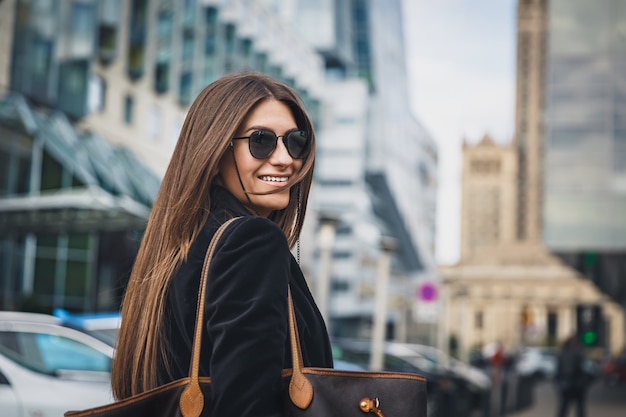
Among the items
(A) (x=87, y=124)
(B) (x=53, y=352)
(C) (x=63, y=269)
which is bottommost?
(B) (x=53, y=352)

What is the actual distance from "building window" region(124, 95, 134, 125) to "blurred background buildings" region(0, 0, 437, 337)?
0.04 meters

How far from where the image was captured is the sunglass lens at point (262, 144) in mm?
2303

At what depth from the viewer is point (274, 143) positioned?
233 centimetres

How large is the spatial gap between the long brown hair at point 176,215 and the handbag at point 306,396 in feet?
0.56

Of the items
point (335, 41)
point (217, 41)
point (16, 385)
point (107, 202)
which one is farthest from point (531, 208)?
point (16, 385)

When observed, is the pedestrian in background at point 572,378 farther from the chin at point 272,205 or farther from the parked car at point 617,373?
the parked car at point 617,373

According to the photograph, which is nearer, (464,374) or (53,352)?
(53,352)

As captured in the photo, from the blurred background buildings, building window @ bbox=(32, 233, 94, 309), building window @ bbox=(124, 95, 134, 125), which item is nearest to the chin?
the blurred background buildings

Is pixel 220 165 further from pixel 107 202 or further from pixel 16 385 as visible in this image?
pixel 107 202

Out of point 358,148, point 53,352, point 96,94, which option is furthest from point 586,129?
point 358,148

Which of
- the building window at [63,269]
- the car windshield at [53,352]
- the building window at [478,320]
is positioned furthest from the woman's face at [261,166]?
the building window at [478,320]

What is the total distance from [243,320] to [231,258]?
0.13 m

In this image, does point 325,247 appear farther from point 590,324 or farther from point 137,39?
point 137,39

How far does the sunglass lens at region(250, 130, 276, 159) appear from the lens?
7.55ft
